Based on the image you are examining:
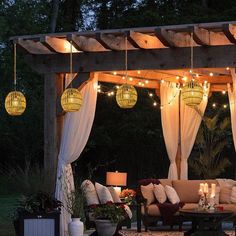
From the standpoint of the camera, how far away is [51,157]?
1102 centimetres

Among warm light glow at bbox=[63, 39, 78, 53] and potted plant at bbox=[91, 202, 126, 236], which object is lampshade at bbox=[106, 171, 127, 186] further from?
warm light glow at bbox=[63, 39, 78, 53]

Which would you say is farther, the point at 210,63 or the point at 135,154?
the point at 135,154

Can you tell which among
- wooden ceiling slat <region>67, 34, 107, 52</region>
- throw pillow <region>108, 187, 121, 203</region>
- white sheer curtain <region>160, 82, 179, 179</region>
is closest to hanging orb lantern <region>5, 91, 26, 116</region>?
wooden ceiling slat <region>67, 34, 107, 52</region>

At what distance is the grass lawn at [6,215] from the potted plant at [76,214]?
1707 mm

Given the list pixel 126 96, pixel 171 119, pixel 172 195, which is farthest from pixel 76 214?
pixel 171 119

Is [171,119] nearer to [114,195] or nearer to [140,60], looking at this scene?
[114,195]

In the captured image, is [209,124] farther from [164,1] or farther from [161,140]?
[164,1]

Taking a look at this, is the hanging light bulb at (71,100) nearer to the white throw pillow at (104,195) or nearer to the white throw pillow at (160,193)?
the white throw pillow at (104,195)

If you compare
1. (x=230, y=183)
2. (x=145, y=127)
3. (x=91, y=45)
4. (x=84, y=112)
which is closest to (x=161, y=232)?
(x=230, y=183)

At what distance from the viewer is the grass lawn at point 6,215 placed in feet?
40.4

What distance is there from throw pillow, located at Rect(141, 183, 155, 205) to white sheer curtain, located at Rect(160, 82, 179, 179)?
1.38 metres

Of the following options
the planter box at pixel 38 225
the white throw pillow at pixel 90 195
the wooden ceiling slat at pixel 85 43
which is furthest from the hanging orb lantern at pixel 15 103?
the planter box at pixel 38 225

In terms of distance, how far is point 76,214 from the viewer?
380 inches

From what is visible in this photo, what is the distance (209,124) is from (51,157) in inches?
217
